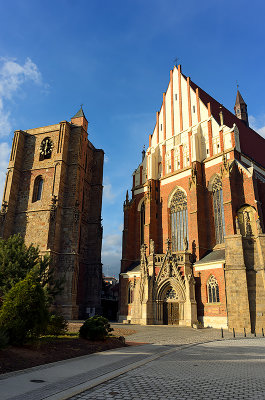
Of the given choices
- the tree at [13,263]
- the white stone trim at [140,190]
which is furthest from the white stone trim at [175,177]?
the tree at [13,263]

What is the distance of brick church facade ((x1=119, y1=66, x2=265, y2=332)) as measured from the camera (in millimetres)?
24438

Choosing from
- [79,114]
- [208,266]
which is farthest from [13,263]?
[79,114]

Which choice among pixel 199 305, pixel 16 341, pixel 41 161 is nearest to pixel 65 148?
pixel 41 161

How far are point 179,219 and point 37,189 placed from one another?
16.9 metres

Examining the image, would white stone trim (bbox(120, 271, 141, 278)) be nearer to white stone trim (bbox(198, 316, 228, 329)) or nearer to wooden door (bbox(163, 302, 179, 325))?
wooden door (bbox(163, 302, 179, 325))

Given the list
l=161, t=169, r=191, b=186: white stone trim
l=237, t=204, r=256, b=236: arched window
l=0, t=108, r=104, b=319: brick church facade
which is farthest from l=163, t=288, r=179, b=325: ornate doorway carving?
l=161, t=169, r=191, b=186: white stone trim

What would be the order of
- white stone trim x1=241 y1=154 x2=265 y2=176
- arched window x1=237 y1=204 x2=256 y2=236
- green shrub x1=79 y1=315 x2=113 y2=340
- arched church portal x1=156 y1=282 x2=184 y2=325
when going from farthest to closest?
white stone trim x1=241 y1=154 x2=265 y2=176 < arched church portal x1=156 y1=282 x2=184 y2=325 < arched window x1=237 y1=204 x2=256 y2=236 < green shrub x1=79 y1=315 x2=113 y2=340

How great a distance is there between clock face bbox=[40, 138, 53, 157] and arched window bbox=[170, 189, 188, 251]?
53.1 ft

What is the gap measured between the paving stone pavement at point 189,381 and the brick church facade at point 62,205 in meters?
21.9

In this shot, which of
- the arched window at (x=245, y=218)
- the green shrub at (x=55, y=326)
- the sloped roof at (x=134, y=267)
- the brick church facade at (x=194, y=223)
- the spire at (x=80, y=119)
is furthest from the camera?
the spire at (x=80, y=119)

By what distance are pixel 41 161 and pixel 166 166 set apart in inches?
599

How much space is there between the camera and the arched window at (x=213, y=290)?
2738 cm

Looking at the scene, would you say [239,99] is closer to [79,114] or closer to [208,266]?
[79,114]

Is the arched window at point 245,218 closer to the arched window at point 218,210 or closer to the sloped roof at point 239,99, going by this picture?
the arched window at point 218,210
